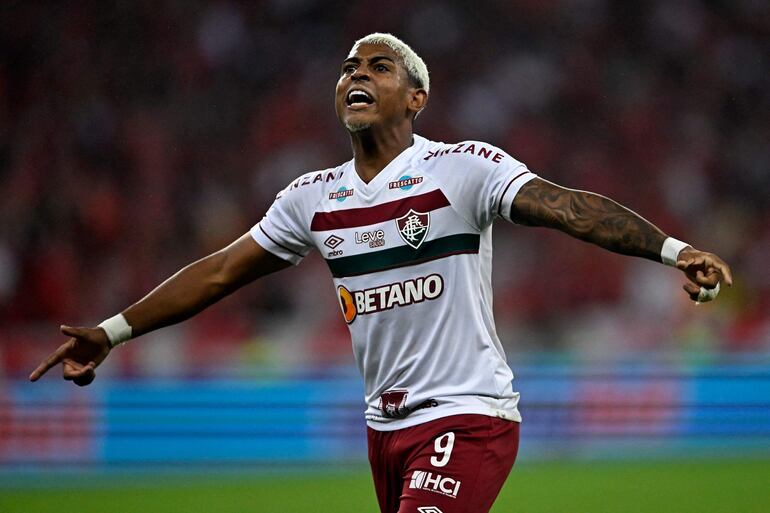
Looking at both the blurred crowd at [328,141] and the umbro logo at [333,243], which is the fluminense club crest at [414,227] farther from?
the blurred crowd at [328,141]

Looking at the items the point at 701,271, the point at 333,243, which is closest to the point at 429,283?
the point at 333,243

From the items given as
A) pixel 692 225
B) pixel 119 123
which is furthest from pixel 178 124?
pixel 692 225

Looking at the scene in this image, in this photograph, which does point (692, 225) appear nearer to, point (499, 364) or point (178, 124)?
point (178, 124)

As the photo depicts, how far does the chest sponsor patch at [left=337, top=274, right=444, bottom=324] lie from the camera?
455 cm

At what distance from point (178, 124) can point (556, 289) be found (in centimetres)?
530

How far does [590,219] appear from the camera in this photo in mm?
4285

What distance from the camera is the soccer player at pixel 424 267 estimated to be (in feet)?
14.3

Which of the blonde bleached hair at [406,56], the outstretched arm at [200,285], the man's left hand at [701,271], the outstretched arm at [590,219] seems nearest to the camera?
the man's left hand at [701,271]

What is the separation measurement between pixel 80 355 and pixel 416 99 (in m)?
1.79

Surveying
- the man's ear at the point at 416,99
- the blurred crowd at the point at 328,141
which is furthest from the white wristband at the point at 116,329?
the blurred crowd at the point at 328,141

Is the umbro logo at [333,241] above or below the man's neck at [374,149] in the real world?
below

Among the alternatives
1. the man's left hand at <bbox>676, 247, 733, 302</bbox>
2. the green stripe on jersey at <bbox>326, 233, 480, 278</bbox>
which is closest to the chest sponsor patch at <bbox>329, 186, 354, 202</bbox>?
the green stripe on jersey at <bbox>326, 233, 480, 278</bbox>

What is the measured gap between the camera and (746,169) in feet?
50.9

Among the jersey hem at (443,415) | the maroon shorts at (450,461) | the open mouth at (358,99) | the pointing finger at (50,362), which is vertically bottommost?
the maroon shorts at (450,461)
